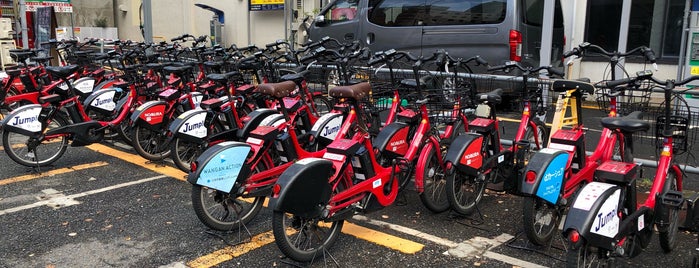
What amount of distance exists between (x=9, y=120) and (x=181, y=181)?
1.73 metres

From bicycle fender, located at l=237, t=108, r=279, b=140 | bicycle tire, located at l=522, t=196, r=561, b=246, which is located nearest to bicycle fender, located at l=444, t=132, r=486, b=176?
bicycle tire, located at l=522, t=196, r=561, b=246

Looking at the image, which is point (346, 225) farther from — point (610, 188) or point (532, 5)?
A: point (532, 5)

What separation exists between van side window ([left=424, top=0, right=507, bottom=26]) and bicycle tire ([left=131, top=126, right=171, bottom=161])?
185 inches

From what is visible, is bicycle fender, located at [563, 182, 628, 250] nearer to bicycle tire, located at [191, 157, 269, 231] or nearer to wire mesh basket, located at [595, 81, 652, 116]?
wire mesh basket, located at [595, 81, 652, 116]

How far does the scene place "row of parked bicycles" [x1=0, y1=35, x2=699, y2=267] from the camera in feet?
10.4

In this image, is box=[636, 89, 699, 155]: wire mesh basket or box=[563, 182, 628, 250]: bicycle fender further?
box=[636, 89, 699, 155]: wire mesh basket

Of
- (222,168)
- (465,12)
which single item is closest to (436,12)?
(465,12)

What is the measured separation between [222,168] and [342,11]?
6.58 meters

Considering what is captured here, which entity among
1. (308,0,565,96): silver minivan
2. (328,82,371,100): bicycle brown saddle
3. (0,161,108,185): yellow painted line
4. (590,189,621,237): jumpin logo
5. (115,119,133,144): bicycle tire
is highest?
(308,0,565,96): silver minivan

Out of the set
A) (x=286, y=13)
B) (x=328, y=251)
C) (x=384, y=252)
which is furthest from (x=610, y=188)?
(x=286, y=13)

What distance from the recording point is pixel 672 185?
349 cm

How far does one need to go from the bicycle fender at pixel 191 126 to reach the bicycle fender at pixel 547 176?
2.95m

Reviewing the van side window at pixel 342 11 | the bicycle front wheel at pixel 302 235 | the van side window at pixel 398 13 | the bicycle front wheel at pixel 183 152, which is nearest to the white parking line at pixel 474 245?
the bicycle front wheel at pixel 302 235

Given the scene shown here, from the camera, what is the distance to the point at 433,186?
436cm
